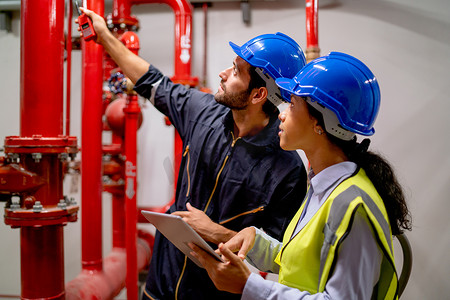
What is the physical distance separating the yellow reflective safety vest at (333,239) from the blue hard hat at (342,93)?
0.13 m

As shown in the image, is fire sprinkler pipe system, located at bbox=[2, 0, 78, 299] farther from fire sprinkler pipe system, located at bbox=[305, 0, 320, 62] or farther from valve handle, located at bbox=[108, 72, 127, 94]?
fire sprinkler pipe system, located at bbox=[305, 0, 320, 62]

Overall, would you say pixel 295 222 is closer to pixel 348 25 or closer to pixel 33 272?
pixel 33 272

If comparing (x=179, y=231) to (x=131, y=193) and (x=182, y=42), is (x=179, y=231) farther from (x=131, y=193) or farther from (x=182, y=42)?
(x=182, y=42)

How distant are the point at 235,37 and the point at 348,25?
0.72m

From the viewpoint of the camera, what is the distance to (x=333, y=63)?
2.74 ft

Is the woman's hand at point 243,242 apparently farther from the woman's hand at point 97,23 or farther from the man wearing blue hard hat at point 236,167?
the woman's hand at point 97,23

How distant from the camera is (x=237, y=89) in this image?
1.27 meters

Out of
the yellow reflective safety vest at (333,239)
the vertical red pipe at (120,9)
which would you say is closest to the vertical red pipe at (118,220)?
the vertical red pipe at (120,9)

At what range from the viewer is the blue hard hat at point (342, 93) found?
2.68 feet

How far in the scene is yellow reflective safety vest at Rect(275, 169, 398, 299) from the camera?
2.27 feet

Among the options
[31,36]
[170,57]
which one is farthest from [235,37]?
[31,36]

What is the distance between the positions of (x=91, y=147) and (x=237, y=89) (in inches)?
30.3

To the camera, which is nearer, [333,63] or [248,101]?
[333,63]

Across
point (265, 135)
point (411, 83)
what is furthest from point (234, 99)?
point (411, 83)
